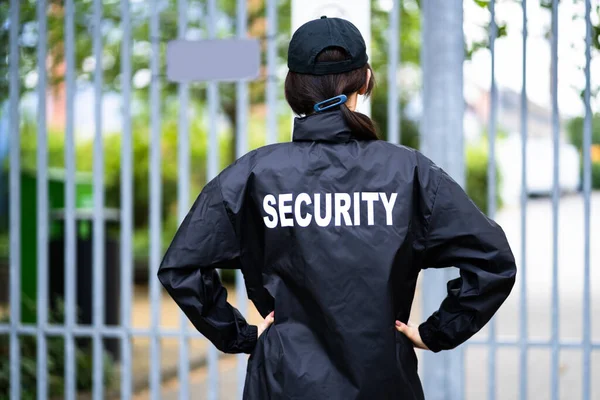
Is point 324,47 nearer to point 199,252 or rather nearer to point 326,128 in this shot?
point 326,128

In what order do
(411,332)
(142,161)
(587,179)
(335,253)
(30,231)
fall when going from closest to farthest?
(335,253) → (411,332) → (587,179) → (30,231) → (142,161)

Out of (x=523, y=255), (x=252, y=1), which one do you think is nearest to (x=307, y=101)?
(x=523, y=255)

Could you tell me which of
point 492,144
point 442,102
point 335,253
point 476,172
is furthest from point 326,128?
point 476,172

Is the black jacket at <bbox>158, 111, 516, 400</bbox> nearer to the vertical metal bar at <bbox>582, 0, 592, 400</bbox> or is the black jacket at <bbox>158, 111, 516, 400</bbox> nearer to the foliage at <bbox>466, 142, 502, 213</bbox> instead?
the vertical metal bar at <bbox>582, 0, 592, 400</bbox>

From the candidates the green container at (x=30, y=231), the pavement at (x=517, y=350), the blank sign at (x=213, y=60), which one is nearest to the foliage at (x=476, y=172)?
the pavement at (x=517, y=350)

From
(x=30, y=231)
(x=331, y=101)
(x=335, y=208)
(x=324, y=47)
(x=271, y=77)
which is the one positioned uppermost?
(x=271, y=77)

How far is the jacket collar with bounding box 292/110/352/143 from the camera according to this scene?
2166 millimetres

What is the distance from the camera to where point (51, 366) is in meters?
5.84

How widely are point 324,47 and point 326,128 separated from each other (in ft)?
0.63

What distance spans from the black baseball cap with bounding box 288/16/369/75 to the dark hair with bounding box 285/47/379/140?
0.01 meters

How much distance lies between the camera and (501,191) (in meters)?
20.2

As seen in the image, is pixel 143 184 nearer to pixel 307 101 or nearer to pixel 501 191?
pixel 501 191

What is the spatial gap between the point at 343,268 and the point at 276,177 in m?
0.27

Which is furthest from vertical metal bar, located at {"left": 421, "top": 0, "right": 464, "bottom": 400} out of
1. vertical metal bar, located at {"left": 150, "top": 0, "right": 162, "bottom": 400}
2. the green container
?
the green container
